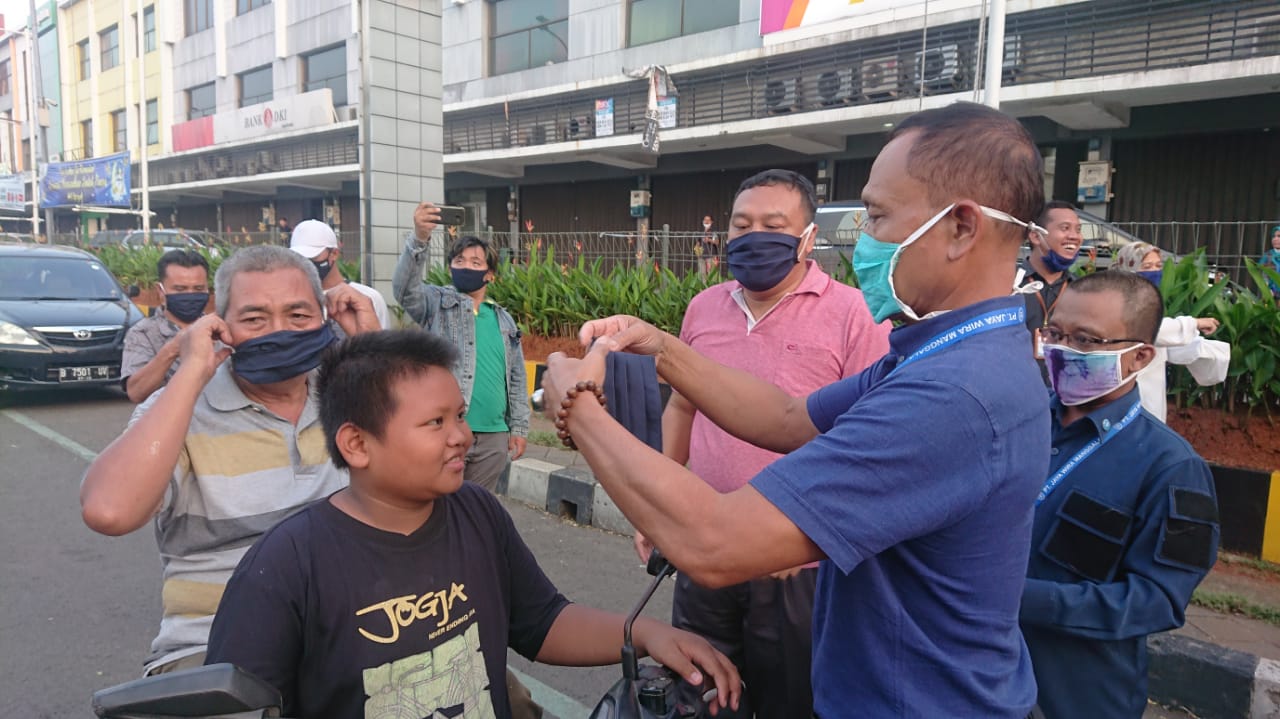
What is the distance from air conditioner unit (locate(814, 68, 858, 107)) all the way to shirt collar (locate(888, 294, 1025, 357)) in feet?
49.4

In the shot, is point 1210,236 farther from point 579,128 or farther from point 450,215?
point 579,128

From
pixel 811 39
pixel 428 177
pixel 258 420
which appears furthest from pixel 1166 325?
pixel 811 39

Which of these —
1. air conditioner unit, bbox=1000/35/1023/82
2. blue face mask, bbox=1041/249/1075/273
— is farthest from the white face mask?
air conditioner unit, bbox=1000/35/1023/82

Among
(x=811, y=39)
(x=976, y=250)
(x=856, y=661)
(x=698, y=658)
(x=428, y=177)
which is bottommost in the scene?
(x=698, y=658)

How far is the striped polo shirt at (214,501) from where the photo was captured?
1866mm

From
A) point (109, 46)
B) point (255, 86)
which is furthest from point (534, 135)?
point (109, 46)

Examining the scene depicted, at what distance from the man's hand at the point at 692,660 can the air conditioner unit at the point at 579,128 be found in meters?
19.0

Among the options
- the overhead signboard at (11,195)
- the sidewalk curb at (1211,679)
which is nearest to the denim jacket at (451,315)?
the sidewalk curb at (1211,679)

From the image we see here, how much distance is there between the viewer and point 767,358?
263 cm

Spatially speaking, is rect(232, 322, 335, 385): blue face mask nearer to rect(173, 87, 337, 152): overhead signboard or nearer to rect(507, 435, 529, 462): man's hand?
rect(507, 435, 529, 462): man's hand

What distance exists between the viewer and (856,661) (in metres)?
1.35

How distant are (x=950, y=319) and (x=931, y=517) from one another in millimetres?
343

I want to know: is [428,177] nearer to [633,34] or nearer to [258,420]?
[258,420]

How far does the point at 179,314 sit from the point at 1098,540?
15.5ft
